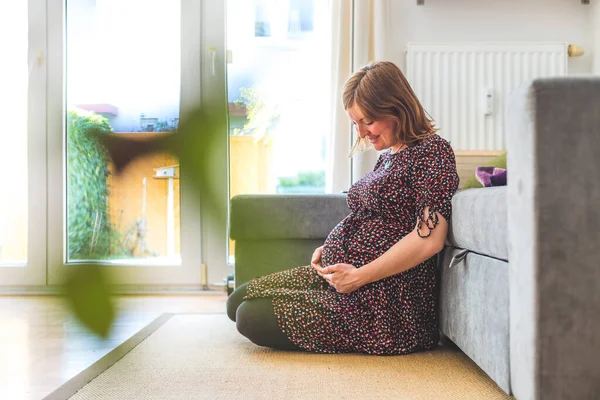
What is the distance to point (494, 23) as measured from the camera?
293cm

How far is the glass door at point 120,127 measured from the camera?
0.76 ft

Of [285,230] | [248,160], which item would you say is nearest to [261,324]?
[285,230]

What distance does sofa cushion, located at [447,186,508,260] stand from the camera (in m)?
1.14

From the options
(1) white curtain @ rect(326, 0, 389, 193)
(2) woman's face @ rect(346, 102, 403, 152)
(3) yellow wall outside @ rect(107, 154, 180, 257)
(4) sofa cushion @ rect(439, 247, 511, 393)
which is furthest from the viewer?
(1) white curtain @ rect(326, 0, 389, 193)

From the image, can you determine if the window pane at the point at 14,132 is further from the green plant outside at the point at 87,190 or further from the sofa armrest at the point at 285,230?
the sofa armrest at the point at 285,230

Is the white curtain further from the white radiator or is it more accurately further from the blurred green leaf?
the blurred green leaf

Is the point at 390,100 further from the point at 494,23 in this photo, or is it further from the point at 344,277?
the point at 494,23

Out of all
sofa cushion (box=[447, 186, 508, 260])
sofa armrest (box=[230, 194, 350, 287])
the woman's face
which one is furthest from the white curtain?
sofa cushion (box=[447, 186, 508, 260])

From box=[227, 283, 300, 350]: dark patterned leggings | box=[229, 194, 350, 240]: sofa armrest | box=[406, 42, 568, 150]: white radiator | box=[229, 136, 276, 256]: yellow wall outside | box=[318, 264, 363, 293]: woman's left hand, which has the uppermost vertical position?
box=[406, 42, 568, 150]: white radiator

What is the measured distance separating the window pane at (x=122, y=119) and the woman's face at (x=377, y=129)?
4.41ft

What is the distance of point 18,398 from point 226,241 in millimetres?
1175

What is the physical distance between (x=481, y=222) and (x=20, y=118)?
3.56 feet

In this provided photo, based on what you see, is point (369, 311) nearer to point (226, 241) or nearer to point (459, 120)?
point (226, 241)

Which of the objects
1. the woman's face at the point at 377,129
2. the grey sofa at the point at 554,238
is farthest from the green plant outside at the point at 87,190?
the woman's face at the point at 377,129
